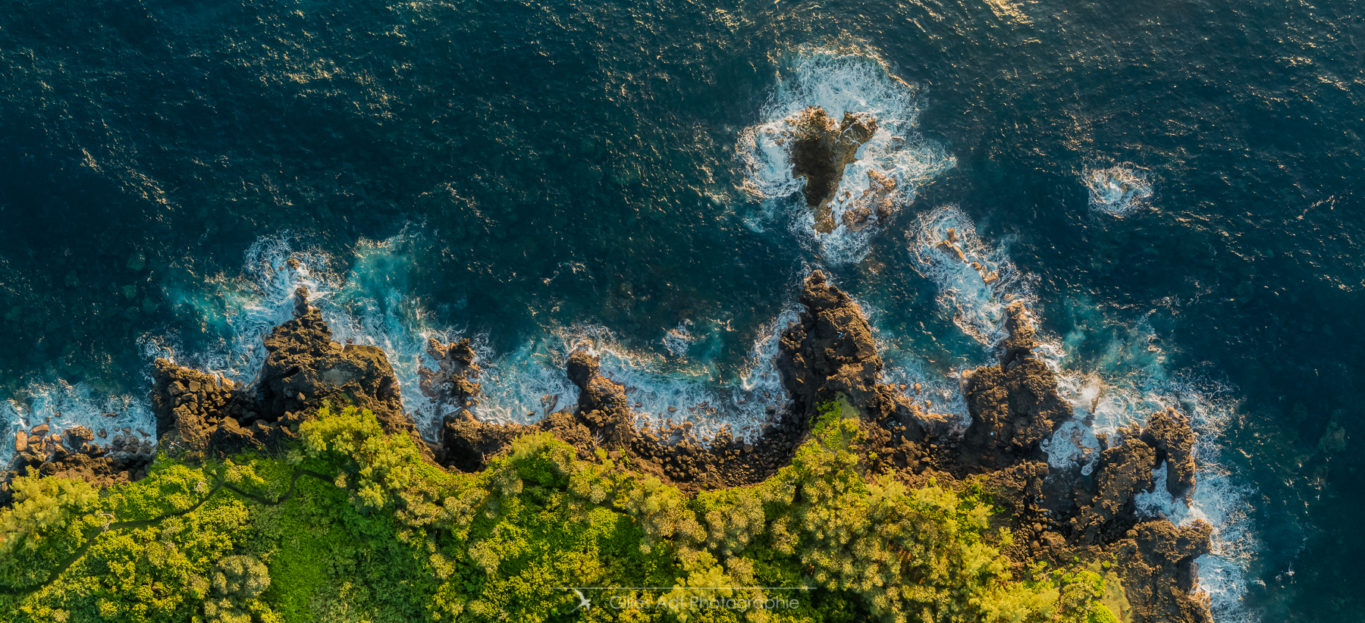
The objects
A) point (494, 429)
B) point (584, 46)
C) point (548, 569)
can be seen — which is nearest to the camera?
point (548, 569)

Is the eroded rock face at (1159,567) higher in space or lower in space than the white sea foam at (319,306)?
lower

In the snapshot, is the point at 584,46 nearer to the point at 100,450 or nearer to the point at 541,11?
the point at 541,11

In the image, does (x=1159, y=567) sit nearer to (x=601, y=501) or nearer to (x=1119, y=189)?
(x=1119, y=189)

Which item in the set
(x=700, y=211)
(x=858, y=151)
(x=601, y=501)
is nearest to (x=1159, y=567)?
(x=858, y=151)

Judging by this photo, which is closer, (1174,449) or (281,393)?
(281,393)

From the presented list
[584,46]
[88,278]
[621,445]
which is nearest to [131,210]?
[88,278]

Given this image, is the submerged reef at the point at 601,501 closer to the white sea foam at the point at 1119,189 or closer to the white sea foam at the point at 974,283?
the white sea foam at the point at 974,283

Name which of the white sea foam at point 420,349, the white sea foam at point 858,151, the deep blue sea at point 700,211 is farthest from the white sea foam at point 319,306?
the white sea foam at point 858,151
